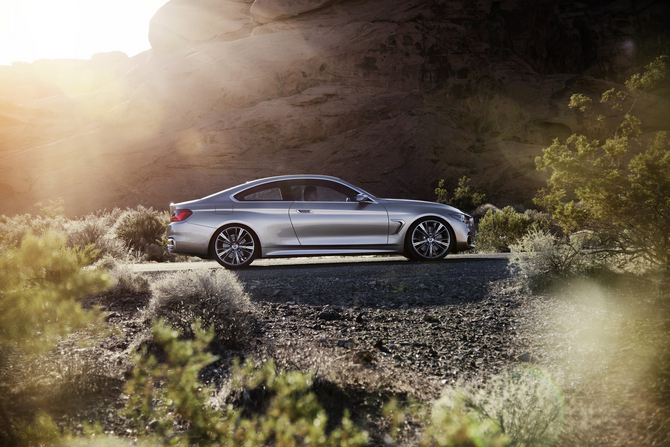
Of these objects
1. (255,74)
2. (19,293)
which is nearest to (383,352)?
(19,293)

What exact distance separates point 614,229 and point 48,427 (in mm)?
6188

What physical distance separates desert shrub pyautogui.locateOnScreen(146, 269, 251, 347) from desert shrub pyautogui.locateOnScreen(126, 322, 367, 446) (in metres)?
0.73

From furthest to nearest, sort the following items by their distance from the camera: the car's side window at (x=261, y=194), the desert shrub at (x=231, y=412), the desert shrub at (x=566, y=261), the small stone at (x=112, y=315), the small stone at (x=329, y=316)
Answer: the car's side window at (x=261, y=194) < the desert shrub at (x=566, y=261) < the small stone at (x=112, y=315) < the small stone at (x=329, y=316) < the desert shrub at (x=231, y=412)

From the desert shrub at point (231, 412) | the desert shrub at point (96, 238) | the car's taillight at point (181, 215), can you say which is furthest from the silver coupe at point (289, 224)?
the desert shrub at point (231, 412)

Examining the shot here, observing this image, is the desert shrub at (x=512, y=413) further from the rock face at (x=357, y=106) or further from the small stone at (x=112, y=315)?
the rock face at (x=357, y=106)

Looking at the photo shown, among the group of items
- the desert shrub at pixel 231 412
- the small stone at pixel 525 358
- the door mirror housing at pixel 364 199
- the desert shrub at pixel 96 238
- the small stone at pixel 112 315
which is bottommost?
the desert shrub at pixel 231 412

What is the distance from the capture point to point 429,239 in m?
8.38

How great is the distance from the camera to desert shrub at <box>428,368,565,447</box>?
2307mm

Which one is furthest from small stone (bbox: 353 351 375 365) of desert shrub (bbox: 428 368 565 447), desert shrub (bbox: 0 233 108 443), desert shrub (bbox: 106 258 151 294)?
desert shrub (bbox: 106 258 151 294)

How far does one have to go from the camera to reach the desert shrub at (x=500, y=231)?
1429 cm

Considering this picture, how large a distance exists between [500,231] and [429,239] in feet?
24.4

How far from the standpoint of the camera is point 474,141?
1438 inches

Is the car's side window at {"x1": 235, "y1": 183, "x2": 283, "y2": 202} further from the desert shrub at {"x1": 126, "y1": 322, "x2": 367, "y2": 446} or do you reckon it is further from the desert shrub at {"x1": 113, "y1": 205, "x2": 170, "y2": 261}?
the desert shrub at {"x1": 113, "y1": 205, "x2": 170, "y2": 261}

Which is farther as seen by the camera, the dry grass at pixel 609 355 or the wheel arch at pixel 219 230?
the wheel arch at pixel 219 230
